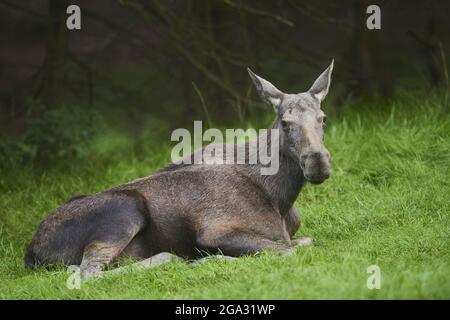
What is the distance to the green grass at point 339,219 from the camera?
635 centimetres

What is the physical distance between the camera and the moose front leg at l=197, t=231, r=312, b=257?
24.6 ft

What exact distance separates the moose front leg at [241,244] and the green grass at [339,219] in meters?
0.21

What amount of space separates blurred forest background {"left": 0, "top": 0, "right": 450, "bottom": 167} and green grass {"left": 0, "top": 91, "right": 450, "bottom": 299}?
1.93 feet

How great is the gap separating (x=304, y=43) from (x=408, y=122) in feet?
18.2

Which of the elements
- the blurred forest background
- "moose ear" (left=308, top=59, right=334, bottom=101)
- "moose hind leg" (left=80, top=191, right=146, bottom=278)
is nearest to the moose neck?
→ "moose ear" (left=308, top=59, right=334, bottom=101)

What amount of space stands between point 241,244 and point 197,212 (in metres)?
0.55

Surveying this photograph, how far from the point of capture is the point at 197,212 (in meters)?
7.89

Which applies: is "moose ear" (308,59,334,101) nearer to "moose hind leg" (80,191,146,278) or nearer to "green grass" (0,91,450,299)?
"green grass" (0,91,450,299)

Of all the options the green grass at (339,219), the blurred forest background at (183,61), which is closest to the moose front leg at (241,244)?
the green grass at (339,219)

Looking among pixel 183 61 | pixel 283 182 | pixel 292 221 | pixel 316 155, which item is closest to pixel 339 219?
pixel 292 221

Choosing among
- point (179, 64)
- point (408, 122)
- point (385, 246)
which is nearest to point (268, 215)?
point (385, 246)

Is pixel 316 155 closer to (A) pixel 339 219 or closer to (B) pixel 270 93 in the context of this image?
(B) pixel 270 93
